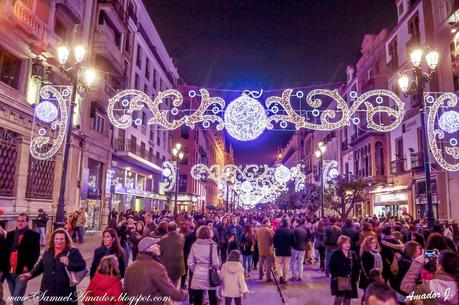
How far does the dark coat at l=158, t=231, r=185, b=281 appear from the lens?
7.93 meters

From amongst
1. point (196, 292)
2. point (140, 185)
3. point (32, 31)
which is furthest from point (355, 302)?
point (140, 185)

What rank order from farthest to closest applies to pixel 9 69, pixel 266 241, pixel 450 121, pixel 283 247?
pixel 9 69 → pixel 450 121 → pixel 266 241 → pixel 283 247

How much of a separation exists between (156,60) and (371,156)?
79.9ft

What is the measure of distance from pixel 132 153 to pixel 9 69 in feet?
50.3

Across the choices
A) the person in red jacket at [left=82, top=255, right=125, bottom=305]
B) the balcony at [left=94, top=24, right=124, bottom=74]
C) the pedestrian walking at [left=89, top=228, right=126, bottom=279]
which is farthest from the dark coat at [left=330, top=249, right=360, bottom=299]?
the balcony at [left=94, top=24, right=124, bottom=74]

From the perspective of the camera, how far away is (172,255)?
26.1 feet

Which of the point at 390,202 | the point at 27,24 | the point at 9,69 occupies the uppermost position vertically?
the point at 27,24

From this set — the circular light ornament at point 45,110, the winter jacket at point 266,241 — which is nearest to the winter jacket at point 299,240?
the winter jacket at point 266,241

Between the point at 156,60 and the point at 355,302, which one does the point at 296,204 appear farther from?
the point at 355,302

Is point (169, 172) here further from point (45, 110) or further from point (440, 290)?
point (440, 290)

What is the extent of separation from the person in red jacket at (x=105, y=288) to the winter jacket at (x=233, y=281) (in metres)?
2.84

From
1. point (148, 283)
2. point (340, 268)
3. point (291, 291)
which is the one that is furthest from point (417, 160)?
point (148, 283)

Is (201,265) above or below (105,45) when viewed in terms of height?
below

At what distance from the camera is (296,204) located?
54.1m
